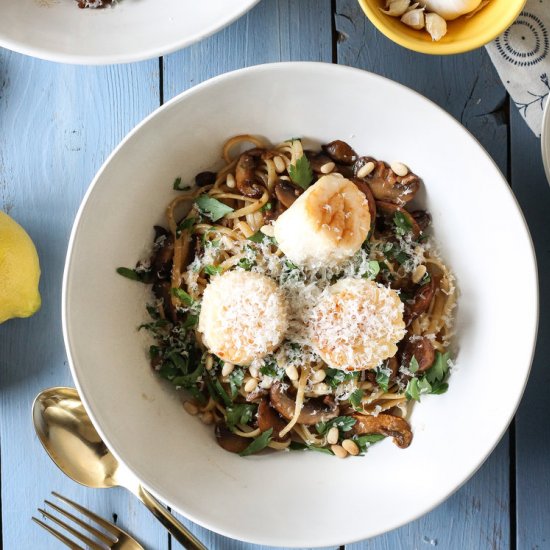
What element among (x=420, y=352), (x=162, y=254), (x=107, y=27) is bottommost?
(x=420, y=352)

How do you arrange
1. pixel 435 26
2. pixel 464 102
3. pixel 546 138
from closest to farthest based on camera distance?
pixel 435 26 → pixel 546 138 → pixel 464 102

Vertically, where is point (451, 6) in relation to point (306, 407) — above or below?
above

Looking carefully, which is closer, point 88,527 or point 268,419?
point 268,419

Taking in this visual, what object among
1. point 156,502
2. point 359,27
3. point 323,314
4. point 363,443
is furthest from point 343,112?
point 156,502

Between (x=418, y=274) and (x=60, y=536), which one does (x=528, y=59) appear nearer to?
(x=418, y=274)

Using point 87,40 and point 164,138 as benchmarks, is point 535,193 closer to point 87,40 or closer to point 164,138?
point 164,138

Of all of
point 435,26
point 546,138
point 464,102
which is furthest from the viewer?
point 464,102

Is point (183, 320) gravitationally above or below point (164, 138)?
below

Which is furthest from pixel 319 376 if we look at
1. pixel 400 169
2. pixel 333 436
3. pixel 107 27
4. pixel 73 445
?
pixel 107 27
